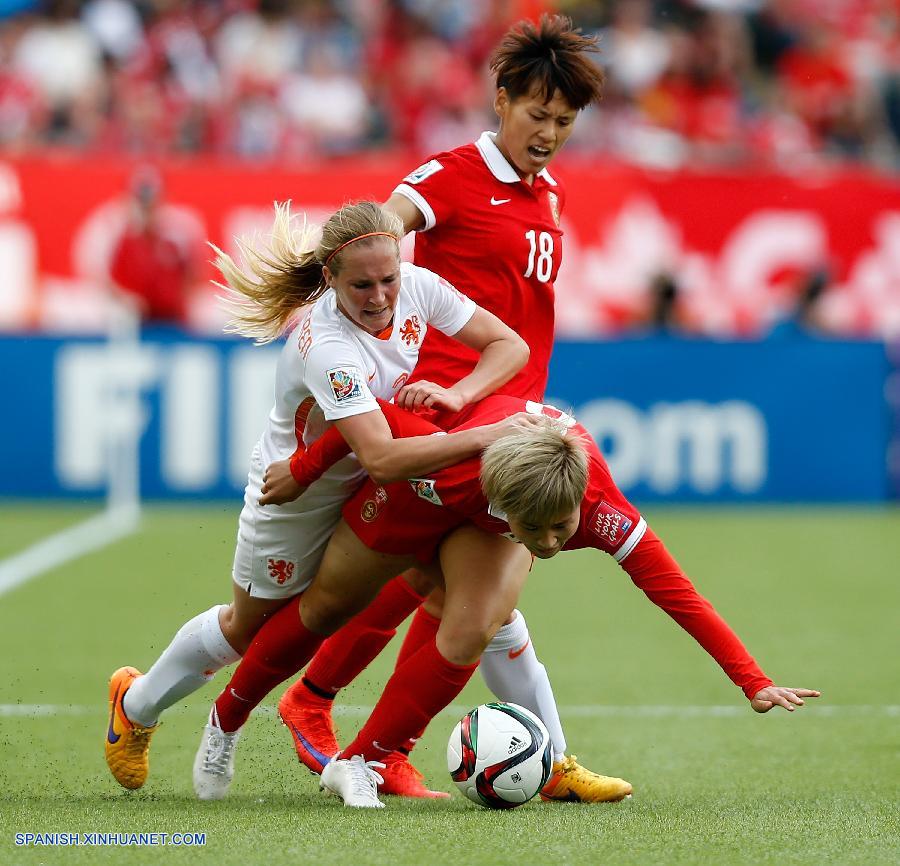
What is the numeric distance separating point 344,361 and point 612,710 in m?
2.26

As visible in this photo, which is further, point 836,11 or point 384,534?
point 836,11

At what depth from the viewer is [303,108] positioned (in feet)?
47.8

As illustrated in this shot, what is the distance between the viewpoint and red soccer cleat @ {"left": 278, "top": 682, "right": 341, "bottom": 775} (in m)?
5.18

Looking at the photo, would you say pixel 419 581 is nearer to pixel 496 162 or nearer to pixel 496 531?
pixel 496 531

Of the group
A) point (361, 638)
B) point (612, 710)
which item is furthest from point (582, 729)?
point (361, 638)

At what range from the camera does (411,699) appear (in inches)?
181

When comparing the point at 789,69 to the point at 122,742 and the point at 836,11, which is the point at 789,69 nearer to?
the point at 836,11

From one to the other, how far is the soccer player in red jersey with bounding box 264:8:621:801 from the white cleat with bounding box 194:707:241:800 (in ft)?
1.18

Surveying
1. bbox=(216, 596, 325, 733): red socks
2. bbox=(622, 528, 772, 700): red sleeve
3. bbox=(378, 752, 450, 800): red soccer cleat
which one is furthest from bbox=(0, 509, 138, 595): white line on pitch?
bbox=(622, 528, 772, 700): red sleeve

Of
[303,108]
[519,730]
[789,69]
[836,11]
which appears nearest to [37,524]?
[303,108]

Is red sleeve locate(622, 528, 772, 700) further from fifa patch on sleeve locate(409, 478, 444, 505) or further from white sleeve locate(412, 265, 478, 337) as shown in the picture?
white sleeve locate(412, 265, 478, 337)

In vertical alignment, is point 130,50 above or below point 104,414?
above

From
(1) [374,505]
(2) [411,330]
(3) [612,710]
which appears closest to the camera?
(1) [374,505]

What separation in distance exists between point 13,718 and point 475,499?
7.46ft
